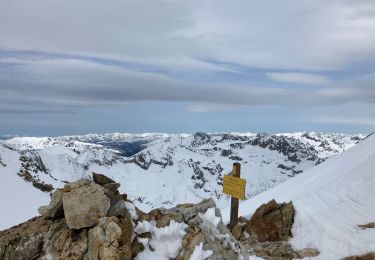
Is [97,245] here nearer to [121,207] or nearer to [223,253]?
[121,207]

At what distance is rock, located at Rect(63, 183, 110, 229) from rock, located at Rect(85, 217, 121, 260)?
28 centimetres

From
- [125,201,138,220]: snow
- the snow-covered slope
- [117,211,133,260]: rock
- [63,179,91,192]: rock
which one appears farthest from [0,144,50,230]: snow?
[117,211,133,260]: rock

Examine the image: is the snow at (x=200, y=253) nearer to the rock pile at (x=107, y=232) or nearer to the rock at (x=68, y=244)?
the rock pile at (x=107, y=232)

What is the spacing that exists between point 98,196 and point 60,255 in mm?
1924

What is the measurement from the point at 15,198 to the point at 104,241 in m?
37.6

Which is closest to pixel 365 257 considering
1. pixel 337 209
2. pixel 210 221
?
pixel 337 209

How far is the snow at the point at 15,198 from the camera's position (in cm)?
3765

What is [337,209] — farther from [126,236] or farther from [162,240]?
[126,236]

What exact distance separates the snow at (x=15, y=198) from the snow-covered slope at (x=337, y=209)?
23.1 metres

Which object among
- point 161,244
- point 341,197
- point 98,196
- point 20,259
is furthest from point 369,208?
point 20,259

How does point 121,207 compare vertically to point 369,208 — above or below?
above

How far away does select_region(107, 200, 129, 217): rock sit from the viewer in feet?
41.3

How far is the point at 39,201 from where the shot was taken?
48094mm

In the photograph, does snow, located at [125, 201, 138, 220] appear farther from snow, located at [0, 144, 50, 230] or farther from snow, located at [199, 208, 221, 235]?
snow, located at [0, 144, 50, 230]
